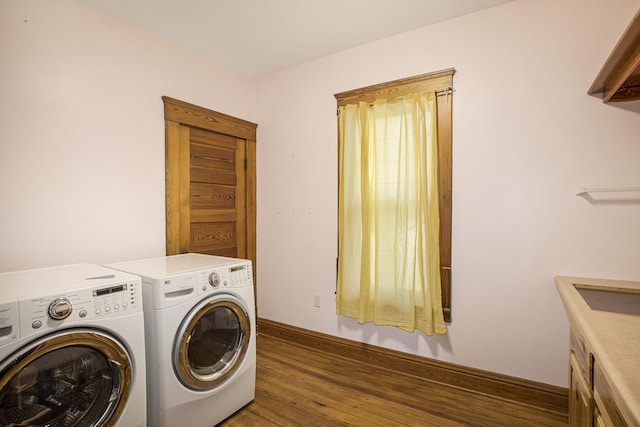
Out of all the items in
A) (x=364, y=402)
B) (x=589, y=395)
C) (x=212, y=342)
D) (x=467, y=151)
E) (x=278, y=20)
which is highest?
(x=278, y=20)

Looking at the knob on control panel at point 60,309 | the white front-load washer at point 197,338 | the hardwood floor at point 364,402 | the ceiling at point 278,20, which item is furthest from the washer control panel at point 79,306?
the ceiling at point 278,20

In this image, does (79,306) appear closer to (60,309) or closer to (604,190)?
(60,309)

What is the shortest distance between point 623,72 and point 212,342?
2613mm

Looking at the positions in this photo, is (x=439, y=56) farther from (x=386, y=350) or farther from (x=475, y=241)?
(x=386, y=350)

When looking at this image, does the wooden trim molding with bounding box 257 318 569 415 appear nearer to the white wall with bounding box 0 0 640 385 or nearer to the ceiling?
the white wall with bounding box 0 0 640 385

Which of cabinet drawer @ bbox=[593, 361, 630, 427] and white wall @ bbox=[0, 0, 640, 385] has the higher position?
white wall @ bbox=[0, 0, 640, 385]

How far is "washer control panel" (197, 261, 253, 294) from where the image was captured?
69.2 inches

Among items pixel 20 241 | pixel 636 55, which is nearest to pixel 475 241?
pixel 636 55

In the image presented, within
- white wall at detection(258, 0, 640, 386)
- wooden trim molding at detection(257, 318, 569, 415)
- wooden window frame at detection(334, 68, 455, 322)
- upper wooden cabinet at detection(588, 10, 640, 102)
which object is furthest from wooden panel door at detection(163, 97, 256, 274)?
upper wooden cabinet at detection(588, 10, 640, 102)

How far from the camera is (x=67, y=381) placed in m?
1.31

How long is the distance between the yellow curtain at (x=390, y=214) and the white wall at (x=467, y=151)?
0.61 feet

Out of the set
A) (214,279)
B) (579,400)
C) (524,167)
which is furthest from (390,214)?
(579,400)

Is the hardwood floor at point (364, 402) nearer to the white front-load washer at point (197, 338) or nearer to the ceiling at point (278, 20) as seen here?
the white front-load washer at point (197, 338)

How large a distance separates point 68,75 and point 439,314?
9.48 feet
